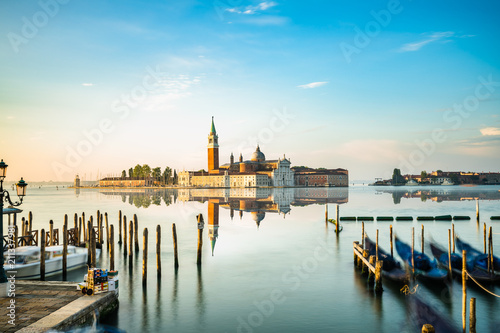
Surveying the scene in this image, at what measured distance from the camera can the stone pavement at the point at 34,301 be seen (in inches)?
282

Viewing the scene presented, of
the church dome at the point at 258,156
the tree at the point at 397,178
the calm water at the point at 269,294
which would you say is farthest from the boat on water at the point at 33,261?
Result: the tree at the point at 397,178

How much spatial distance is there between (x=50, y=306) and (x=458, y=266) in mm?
11025

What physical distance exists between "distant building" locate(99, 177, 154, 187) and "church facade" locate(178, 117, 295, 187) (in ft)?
32.0

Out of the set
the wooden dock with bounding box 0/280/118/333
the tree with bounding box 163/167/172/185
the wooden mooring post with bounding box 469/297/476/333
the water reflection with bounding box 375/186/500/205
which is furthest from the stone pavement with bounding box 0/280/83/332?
the tree with bounding box 163/167/172/185

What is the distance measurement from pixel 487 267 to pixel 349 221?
15199 mm

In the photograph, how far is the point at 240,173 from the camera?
4392 inches

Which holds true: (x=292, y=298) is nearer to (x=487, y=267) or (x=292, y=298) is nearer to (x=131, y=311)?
(x=131, y=311)

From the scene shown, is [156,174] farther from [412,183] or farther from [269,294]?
[269,294]

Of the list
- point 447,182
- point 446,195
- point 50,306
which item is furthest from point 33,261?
point 447,182

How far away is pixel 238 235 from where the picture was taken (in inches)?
849

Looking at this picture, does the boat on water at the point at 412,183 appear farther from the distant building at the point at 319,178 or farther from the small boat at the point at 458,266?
the small boat at the point at 458,266

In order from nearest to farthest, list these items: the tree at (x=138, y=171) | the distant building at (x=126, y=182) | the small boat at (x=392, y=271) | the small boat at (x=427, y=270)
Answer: the small boat at (x=427, y=270), the small boat at (x=392, y=271), the distant building at (x=126, y=182), the tree at (x=138, y=171)

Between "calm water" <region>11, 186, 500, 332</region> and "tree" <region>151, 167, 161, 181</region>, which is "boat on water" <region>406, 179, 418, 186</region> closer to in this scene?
"tree" <region>151, 167, 161, 181</region>

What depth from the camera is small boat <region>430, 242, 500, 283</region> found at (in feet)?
38.0
